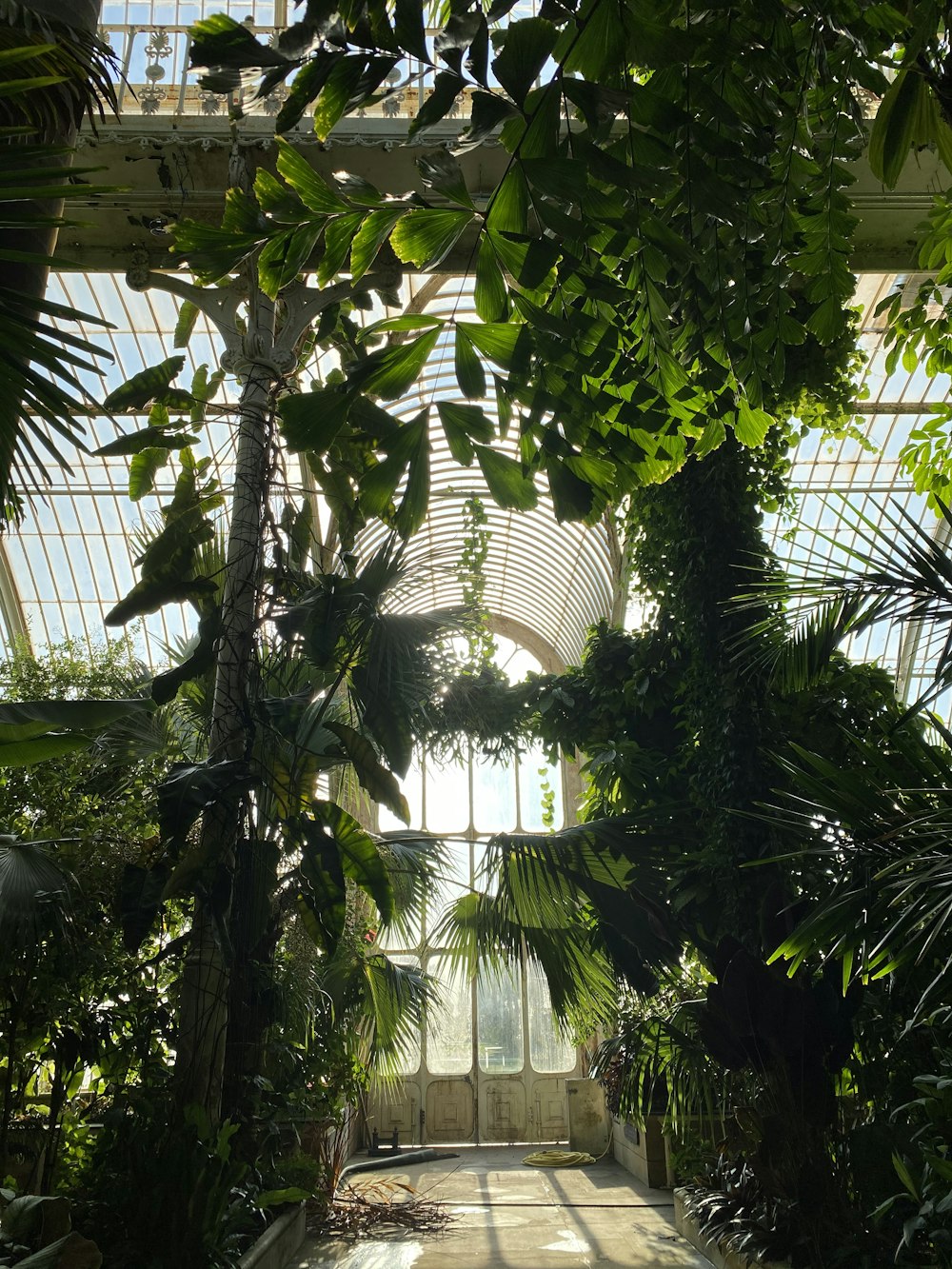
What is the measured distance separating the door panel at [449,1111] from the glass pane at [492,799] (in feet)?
15.0

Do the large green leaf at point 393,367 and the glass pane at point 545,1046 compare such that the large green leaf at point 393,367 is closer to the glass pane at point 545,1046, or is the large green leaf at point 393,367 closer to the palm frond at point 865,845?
the palm frond at point 865,845

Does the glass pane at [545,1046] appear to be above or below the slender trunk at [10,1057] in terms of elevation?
below

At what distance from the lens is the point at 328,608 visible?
4.66 metres

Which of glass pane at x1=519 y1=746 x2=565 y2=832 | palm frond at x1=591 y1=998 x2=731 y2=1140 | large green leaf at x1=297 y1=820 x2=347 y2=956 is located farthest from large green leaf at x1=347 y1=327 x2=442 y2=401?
glass pane at x1=519 y1=746 x2=565 y2=832

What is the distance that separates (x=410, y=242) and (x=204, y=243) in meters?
0.37

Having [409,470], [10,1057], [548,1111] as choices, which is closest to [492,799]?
[548,1111]

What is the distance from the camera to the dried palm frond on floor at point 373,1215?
26.2 feet

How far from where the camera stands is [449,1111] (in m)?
16.7

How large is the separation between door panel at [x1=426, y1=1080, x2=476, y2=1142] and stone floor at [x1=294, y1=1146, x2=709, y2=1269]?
4467 millimetres

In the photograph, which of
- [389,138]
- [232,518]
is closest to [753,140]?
[232,518]

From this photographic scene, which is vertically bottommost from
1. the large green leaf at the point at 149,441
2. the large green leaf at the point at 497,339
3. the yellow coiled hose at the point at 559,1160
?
the yellow coiled hose at the point at 559,1160

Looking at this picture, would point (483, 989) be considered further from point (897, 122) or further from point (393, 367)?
point (393, 367)

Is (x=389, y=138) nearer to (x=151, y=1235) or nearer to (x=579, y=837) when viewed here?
(x=579, y=837)

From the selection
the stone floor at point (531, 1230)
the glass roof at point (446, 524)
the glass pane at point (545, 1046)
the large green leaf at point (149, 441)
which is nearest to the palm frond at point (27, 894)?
the large green leaf at point (149, 441)
